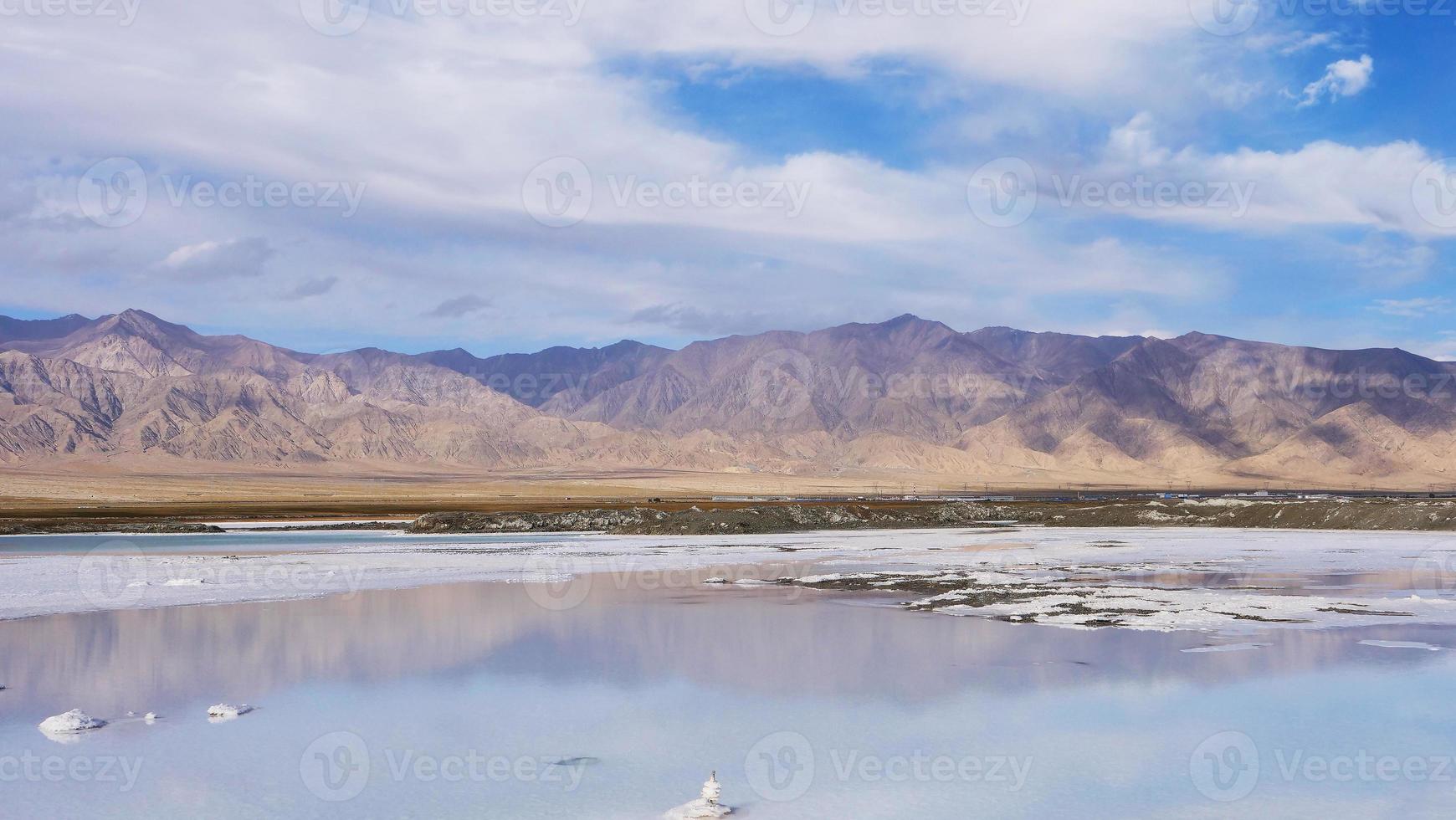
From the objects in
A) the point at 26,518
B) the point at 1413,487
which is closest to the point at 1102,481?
the point at 1413,487

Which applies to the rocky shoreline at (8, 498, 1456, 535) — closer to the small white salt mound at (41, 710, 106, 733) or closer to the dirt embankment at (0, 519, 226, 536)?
the dirt embankment at (0, 519, 226, 536)

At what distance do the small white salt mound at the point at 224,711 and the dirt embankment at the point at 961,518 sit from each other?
4370 cm

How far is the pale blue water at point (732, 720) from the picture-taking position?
33.4ft

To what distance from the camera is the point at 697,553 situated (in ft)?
135

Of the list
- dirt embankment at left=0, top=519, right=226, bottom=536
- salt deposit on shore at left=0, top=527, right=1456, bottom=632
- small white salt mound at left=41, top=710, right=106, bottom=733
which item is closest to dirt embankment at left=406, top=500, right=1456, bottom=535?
salt deposit on shore at left=0, top=527, right=1456, bottom=632

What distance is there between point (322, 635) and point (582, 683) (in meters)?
6.90

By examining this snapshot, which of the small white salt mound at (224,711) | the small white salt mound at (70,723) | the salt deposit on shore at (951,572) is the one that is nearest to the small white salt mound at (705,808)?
the small white salt mound at (224,711)

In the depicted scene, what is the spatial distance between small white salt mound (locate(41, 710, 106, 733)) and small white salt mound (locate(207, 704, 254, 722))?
45.4 inches

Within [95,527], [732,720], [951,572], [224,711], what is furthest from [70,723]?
[95,527]

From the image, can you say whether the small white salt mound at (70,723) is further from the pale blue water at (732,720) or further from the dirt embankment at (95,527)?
the dirt embankment at (95,527)

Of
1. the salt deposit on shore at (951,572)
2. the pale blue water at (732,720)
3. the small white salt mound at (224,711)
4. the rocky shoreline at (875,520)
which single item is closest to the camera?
the pale blue water at (732,720)

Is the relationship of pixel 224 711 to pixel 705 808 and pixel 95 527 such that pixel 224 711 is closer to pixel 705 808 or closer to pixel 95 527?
pixel 705 808

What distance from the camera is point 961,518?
68.7 meters

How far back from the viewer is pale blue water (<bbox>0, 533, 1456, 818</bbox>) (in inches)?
401
